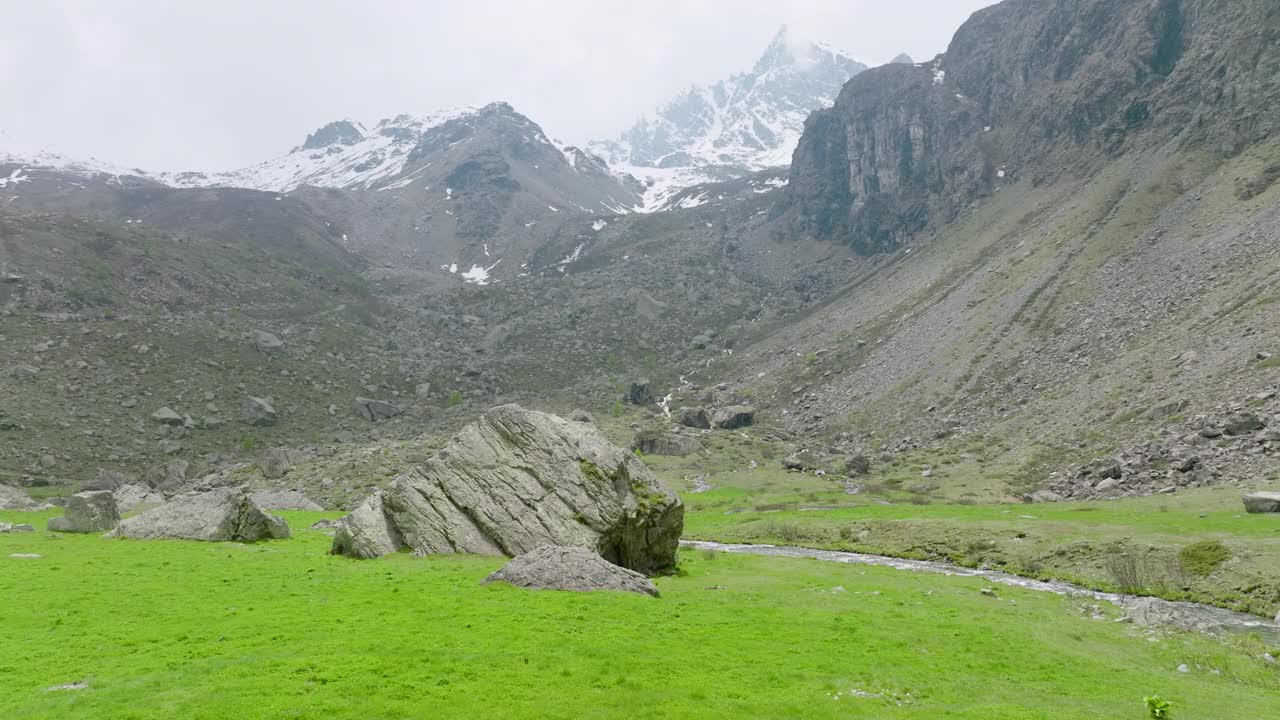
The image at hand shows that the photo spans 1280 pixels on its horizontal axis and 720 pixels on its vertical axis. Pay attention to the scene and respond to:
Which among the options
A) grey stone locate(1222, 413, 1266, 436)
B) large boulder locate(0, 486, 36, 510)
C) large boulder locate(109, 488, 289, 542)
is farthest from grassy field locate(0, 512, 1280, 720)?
large boulder locate(0, 486, 36, 510)

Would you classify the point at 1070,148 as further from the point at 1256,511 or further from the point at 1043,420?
the point at 1256,511

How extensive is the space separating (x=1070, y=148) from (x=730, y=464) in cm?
13187

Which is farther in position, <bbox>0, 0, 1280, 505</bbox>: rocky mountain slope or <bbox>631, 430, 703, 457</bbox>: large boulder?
<bbox>631, 430, 703, 457</bbox>: large boulder

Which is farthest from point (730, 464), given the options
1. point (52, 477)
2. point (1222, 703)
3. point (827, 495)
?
point (52, 477)

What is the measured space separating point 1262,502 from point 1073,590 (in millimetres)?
17815

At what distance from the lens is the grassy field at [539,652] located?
66.0ft

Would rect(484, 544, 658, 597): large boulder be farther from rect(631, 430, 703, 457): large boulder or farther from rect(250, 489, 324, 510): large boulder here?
rect(631, 430, 703, 457): large boulder

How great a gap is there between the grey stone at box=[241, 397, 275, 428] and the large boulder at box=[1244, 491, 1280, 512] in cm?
14888

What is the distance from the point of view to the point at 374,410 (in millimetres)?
157500

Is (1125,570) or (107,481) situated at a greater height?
(107,481)

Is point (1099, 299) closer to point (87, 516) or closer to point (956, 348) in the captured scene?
point (956, 348)

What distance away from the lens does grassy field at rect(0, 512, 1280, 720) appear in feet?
66.0

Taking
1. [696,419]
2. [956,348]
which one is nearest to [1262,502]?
[956,348]

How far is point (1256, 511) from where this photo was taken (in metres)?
49.9
